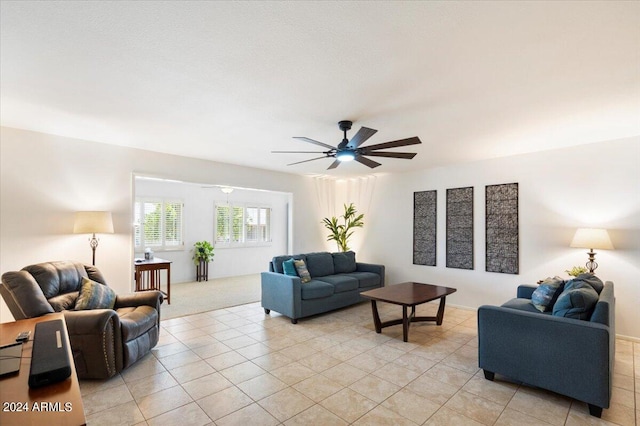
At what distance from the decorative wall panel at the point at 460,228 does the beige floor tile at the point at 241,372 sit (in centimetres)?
396

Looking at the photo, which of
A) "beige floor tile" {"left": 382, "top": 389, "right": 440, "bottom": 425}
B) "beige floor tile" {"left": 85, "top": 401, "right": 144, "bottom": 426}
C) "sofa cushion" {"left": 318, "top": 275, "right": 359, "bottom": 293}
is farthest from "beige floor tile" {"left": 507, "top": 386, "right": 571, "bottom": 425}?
"beige floor tile" {"left": 85, "top": 401, "right": 144, "bottom": 426}

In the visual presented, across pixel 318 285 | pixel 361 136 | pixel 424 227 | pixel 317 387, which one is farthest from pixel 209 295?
pixel 361 136

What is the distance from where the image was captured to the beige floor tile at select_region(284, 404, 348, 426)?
2275 mm

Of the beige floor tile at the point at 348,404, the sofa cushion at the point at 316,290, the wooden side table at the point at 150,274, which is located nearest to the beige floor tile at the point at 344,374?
the beige floor tile at the point at 348,404

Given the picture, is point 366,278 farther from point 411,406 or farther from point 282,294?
point 411,406

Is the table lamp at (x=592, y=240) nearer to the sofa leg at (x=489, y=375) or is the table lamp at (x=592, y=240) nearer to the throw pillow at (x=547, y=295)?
the throw pillow at (x=547, y=295)

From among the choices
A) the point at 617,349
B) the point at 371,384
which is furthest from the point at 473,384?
the point at 617,349

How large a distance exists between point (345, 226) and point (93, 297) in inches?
200

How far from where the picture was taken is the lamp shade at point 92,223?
12.6 ft

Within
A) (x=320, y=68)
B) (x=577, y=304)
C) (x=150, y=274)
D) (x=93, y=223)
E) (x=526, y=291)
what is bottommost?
(x=150, y=274)

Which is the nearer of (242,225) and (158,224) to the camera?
(158,224)

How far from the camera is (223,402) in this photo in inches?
99.9

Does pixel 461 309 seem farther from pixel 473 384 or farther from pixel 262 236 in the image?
pixel 262 236

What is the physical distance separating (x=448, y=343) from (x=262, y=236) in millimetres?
6825
